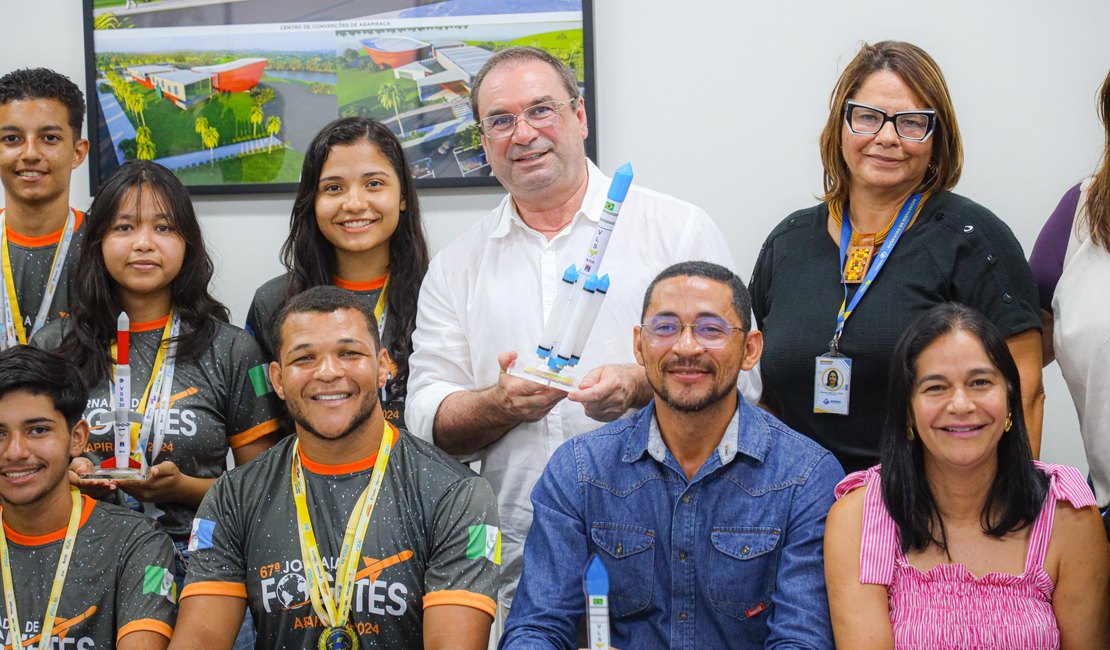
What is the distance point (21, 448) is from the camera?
2.51m

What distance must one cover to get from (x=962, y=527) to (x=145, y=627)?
1760 mm

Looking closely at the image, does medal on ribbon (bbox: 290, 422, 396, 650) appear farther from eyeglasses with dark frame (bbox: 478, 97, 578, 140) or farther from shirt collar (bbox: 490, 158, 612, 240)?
eyeglasses with dark frame (bbox: 478, 97, 578, 140)

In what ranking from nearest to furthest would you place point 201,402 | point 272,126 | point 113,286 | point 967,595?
point 967,595, point 201,402, point 113,286, point 272,126

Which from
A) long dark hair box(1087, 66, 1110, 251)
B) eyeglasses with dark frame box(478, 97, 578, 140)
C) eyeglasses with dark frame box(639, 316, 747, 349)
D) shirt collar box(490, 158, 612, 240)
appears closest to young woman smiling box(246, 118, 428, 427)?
shirt collar box(490, 158, 612, 240)

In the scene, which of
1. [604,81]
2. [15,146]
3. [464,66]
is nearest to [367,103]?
[464,66]

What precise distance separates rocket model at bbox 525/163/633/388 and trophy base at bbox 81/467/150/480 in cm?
103

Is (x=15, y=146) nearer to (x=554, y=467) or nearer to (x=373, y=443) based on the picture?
(x=373, y=443)

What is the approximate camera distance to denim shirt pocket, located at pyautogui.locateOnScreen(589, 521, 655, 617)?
2211 millimetres

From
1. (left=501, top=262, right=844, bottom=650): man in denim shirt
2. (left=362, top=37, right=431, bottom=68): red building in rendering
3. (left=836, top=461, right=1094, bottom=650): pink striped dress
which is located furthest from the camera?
(left=362, top=37, right=431, bottom=68): red building in rendering

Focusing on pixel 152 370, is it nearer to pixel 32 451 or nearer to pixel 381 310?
pixel 32 451

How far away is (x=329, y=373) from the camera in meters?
2.37

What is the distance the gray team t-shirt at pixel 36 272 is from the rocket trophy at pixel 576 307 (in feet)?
5.01

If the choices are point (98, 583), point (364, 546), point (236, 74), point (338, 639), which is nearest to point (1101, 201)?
point (364, 546)

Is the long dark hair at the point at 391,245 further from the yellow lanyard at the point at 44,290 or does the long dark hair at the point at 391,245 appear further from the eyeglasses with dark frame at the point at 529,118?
the yellow lanyard at the point at 44,290
